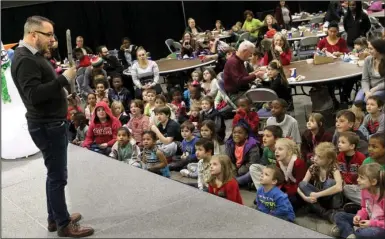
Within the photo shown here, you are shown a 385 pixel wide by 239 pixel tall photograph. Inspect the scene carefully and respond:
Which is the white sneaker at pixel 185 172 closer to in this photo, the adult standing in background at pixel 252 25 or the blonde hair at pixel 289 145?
the blonde hair at pixel 289 145

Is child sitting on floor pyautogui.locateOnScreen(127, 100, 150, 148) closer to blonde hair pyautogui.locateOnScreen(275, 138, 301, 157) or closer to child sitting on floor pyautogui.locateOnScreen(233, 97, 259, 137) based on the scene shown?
child sitting on floor pyautogui.locateOnScreen(233, 97, 259, 137)

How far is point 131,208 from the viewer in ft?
11.3

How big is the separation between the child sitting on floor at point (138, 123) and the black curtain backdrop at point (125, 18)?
705cm

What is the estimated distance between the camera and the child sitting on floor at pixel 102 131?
519cm

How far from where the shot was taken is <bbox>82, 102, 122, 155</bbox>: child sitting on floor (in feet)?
17.0

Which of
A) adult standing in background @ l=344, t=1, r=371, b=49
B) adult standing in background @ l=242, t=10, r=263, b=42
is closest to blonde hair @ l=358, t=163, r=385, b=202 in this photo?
adult standing in background @ l=344, t=1, r=371, b=49

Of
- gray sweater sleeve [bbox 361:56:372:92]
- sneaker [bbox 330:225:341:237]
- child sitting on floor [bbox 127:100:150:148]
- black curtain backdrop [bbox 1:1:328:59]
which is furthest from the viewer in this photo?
black curtain backdrop [bbox 1:1:328:59]

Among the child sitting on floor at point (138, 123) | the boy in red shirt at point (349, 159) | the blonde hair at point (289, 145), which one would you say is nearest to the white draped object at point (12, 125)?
the child sitting on floor at point (138, 123)

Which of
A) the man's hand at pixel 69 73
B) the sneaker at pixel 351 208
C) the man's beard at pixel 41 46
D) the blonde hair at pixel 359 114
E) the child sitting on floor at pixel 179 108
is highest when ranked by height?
the man's beard at pixel 41 46

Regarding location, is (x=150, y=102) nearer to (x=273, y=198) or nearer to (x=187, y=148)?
(x=187, y=148)

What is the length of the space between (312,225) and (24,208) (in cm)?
213

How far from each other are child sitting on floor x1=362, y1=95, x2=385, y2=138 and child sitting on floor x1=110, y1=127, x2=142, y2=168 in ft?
6.90

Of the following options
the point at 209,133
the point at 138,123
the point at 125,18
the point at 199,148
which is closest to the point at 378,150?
the point at 199,148

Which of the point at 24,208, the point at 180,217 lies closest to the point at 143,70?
the point at 24,208
